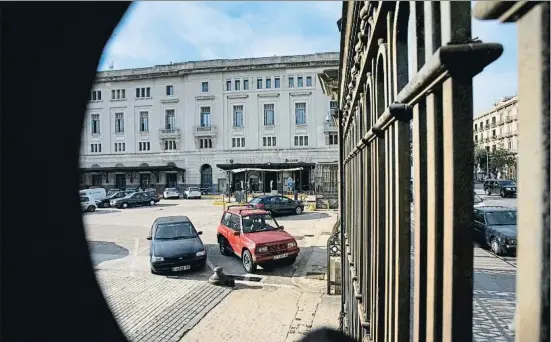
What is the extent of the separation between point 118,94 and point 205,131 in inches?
495

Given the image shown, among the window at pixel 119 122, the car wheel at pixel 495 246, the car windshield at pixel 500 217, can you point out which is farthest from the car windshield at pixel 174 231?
the window at pixel 119 122

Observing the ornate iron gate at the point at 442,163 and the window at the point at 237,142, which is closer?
the ornate iron gate at the point at 442,163

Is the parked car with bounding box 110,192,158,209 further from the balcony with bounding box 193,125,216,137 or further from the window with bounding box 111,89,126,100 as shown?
the window with bounding box 111,89,126,100

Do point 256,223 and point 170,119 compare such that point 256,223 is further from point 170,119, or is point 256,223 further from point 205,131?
point 170,119

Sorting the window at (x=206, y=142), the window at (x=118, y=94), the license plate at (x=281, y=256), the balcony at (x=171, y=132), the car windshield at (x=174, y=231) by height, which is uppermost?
the window at (x=118, y=94)

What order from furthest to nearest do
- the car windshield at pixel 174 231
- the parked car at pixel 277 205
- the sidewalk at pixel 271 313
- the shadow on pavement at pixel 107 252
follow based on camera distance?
the parked car at pixel 277 205, the shadow on pavement at pixel 107 252, the car windshield at pixel 174 231, the sidewalk at pixel 271 313

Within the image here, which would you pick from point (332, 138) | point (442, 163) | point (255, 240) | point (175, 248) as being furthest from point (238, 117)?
point (442, 163)

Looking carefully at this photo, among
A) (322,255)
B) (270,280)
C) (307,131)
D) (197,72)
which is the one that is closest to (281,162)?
(307,131)

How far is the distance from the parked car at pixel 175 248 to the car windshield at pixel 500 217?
9.55 m

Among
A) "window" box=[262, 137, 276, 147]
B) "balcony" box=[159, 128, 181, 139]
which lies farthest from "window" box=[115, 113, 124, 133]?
"window" box=[262, 137, 276, 147]

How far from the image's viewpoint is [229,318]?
7309mm

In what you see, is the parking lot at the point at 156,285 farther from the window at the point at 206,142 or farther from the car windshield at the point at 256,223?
the window at the point at 206,142

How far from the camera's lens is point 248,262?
10.7m

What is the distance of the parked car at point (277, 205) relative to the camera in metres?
24.0
